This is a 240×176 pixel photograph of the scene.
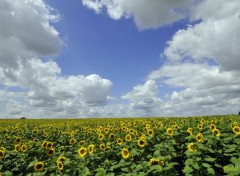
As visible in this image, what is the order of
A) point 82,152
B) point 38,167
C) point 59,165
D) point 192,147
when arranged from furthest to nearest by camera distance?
point 82,152, point 38,167, point 59,165, point 192,147

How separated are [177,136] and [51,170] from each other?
443 cm

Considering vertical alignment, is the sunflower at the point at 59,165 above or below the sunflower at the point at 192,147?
below

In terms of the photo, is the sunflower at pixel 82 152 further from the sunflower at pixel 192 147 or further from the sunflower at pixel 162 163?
the sunflower at pixel 192 147

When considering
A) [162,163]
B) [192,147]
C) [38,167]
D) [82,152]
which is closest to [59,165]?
[38,167]

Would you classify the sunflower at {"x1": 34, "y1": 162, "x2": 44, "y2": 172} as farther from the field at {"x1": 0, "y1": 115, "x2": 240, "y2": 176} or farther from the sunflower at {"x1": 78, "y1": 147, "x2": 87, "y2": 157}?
the sunflower at {"x1": 78, "y1": 147, "x2": 87, "y2": 157}

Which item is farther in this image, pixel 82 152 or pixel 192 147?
pixel 82 152

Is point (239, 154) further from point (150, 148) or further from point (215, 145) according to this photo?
point (150, 148)

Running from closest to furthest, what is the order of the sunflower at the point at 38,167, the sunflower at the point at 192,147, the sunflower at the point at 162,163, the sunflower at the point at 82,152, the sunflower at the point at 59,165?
the sunflower at the point at 162,163 < the sunflower at the point at 192,147 < the sunflower at the point at 59,165 < the sunflower at the point at 38,167 < the sunflower at the point at 82,152

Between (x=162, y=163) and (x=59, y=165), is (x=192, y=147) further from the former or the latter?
(x=59, y=165)

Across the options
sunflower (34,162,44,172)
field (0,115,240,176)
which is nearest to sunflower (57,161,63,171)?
field (0,115,240,176)

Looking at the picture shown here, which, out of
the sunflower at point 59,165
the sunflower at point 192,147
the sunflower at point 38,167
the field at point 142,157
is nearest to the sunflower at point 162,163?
the field at point 142,157

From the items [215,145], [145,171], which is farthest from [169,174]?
[215,145]

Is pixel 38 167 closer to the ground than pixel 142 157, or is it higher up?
closer to the ground

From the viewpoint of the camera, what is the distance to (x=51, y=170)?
31.0ft
